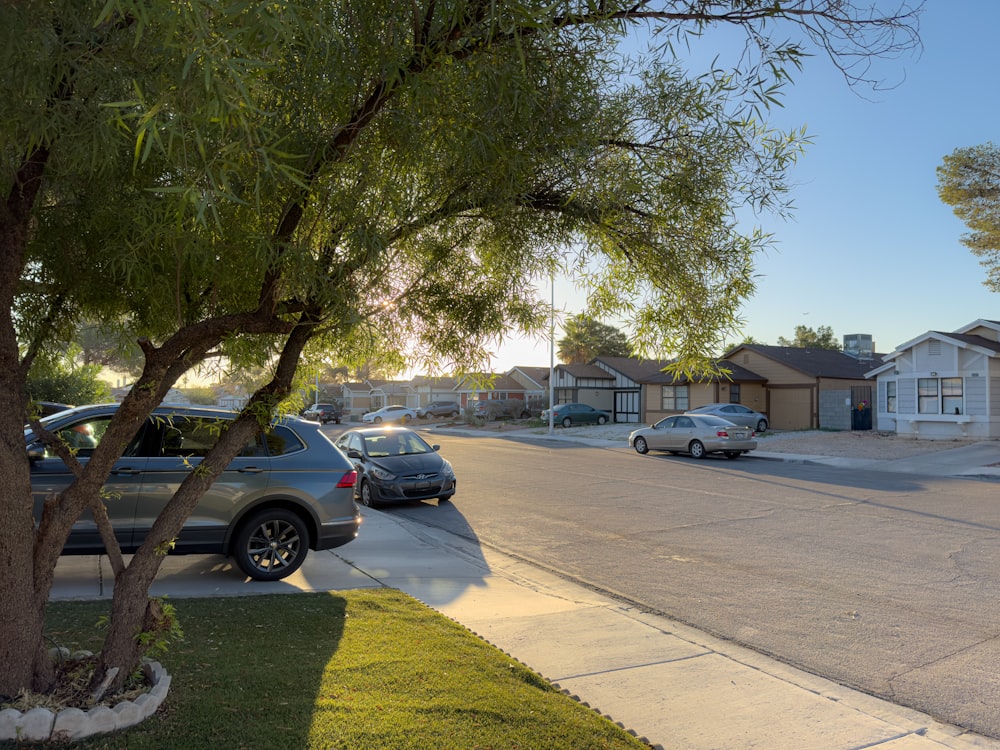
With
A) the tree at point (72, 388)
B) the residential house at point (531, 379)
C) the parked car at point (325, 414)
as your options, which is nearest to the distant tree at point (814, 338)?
the residential house at point (531, 379)

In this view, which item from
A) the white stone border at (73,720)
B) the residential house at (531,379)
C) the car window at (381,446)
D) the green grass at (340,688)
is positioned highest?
the residential house at (531,379)

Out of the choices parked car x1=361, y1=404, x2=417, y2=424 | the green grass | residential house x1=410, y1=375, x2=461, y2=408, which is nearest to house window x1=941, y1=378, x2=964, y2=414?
the green grass

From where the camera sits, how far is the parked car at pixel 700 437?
24422mm

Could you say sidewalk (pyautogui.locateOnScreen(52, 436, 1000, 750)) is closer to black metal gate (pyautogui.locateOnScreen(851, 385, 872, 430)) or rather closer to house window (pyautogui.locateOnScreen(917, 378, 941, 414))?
house window (pyautogui.locateOnScreen(917, 378, 941, 414))

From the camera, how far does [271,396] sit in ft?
14.5

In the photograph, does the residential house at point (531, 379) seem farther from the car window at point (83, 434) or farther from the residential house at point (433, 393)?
the car window at point (83, 434)

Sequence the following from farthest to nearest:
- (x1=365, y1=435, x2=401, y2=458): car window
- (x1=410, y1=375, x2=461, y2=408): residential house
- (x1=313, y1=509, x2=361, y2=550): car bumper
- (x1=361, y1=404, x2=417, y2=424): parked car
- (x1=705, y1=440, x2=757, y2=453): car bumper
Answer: (x1=410, y1=375, x2=461, y2=408): residential house → (x1=361, y1=404, x2=417, y2=424): parked car → (x1=705, y1=440, x2=757, y2=453): car bumper → (x1=365, y1=435, x2=401, y2=458): car window → (x1=313, y1=509, x2=361, y2=550): car bumper

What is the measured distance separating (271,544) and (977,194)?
29857mm

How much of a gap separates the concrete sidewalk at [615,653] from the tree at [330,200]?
88.4 inches

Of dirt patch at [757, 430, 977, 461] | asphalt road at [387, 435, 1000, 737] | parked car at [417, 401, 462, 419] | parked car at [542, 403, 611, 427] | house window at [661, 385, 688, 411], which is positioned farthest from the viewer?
parked car at [417, 401, 462, 419]

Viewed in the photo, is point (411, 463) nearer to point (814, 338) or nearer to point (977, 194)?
point (977, 194)

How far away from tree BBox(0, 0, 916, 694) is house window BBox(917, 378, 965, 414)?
28.3 metres

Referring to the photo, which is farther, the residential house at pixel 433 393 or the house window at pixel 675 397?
the residential house at pixel 433 393

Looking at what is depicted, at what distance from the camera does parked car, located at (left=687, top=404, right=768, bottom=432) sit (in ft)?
120
